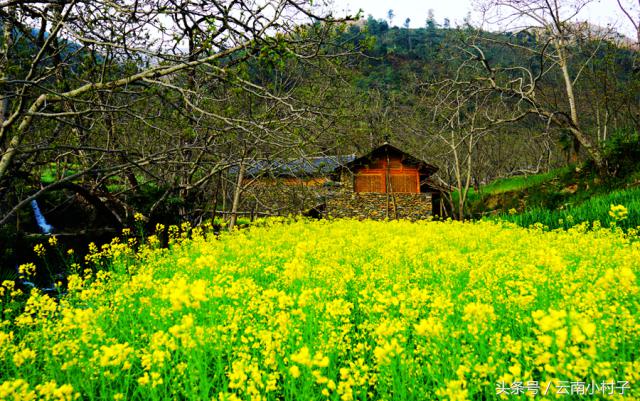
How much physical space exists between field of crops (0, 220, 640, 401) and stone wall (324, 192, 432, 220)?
1948cm

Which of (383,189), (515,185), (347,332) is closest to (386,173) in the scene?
(383,189)

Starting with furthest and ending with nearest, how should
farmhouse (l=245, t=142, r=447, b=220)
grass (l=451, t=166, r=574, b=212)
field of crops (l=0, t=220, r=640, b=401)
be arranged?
farmhouse (l=245, t=142, r=447, b=220) → grass (l=451, t=166, r=574, b=212) → field of crops (l=0, t=220, r=640, b=401)

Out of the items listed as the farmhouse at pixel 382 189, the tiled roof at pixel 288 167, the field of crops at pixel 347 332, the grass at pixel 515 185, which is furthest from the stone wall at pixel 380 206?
the field of crops at pixel 347 332

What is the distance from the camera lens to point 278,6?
4750 mm

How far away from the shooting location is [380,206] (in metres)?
27.2

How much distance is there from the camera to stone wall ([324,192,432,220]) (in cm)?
2689

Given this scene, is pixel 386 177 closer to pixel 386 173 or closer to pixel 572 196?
pixel 386 173

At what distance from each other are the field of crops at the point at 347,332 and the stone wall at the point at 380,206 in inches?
767

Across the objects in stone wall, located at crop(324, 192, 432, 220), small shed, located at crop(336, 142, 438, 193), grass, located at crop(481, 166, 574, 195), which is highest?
small shed, located at crop(336, 142, 438, 193)

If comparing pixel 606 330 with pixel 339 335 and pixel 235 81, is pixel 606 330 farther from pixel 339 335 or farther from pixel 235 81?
pixel 235 81

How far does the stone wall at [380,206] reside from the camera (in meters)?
26.9

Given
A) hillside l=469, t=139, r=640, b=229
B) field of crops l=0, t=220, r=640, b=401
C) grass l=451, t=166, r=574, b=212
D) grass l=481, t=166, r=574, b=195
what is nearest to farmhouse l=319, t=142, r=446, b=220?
grass l=451, t=166, r=574, b=212

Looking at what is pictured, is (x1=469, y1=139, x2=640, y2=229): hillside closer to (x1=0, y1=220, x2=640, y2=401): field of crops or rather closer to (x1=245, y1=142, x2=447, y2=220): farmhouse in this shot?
(x1=0, y1=220, x2=640, y2=401): field of crops

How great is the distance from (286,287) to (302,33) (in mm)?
3293
